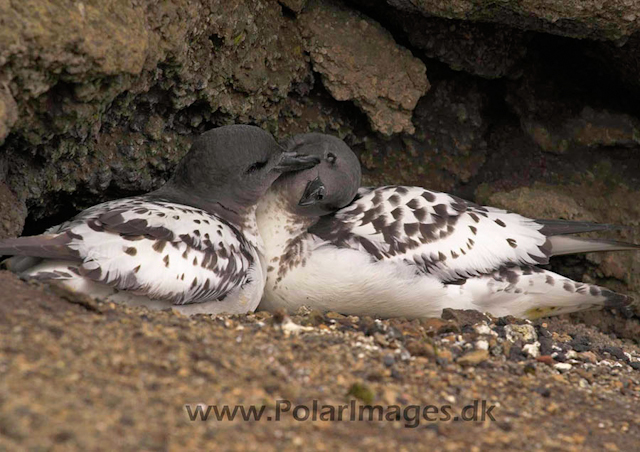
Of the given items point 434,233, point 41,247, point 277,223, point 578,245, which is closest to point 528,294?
point 578,245

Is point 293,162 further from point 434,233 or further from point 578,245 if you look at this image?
point 578,245

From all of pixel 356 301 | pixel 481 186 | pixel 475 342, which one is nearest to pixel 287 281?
pixel 356 301

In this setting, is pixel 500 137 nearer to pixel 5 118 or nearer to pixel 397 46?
pixel 397 46

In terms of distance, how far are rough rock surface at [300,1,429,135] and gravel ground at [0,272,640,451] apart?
2428 mm

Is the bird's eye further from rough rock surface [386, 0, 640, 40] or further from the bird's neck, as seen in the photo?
rough rock surface [386, 0, 640, 40]

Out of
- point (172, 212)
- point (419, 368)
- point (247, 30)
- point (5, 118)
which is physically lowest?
point (419, 368)

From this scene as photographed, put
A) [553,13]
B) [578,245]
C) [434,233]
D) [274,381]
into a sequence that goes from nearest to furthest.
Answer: [274,381] < [553,13] < [434,233] < [578,245]

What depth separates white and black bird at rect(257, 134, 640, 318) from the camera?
609cm

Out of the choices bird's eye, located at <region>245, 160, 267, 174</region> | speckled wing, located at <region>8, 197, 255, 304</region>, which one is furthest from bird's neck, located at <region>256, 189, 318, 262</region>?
speckled wing, located at <region>8, 197, 255, 304</region>

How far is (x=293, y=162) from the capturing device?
6418mm

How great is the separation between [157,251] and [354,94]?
2.64 metres

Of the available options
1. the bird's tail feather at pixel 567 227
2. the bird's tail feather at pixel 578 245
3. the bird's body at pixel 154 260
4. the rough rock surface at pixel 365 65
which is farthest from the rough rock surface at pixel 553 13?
the bird's body at pixel 154 260

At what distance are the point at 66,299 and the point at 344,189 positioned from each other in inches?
109

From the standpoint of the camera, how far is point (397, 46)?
714 cm
